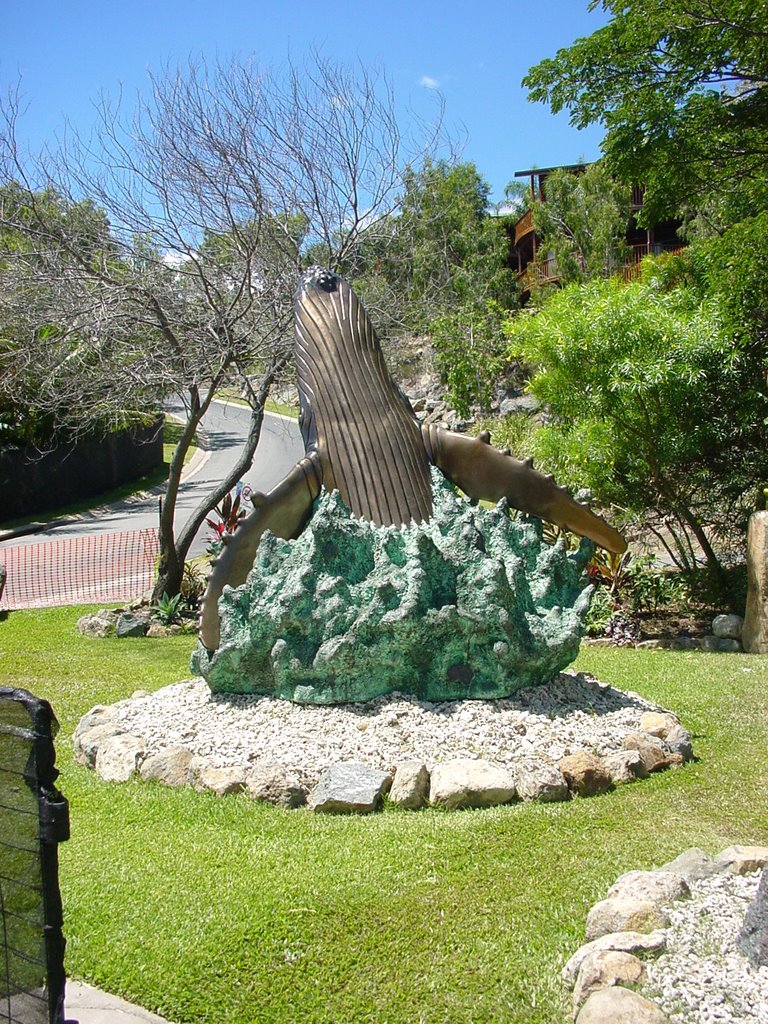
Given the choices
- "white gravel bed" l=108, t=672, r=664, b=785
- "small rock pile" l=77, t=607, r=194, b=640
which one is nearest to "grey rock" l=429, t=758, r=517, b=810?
"white gravel bed" l=108, t=672, r=664, b=785

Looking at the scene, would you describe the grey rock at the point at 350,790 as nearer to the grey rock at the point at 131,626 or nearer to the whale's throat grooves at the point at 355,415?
the whale's throat grooves at the point at 355,415

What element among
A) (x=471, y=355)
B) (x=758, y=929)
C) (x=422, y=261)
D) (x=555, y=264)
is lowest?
(x=758, y=929)

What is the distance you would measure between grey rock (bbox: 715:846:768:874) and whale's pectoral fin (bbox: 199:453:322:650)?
3.15 m

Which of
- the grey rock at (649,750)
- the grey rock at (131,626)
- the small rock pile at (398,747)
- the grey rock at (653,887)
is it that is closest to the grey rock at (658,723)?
the small rock pile at (398,747)

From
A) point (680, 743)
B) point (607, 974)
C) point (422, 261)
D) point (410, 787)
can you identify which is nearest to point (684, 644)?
point (680, 743)

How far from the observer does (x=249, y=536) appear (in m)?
5.82

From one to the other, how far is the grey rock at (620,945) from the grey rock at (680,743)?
2.42m

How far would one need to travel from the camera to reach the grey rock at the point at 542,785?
4.76 m

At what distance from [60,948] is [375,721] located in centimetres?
279

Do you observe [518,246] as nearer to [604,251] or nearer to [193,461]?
[604,251]

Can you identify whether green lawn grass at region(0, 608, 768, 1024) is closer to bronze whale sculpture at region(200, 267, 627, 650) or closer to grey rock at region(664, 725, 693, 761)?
grey rock at region(664, 725, 693, 761)

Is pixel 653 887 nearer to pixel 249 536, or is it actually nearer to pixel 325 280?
pixel 249 536

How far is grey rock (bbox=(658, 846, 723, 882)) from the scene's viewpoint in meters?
3.60

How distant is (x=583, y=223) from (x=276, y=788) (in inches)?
1089
